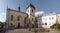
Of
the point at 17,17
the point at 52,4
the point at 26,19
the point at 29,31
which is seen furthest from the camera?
the point at 26,19

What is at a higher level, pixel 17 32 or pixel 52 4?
pixel 52 4

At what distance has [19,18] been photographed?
34.5 feet

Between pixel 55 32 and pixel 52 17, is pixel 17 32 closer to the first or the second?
pixel 55 32

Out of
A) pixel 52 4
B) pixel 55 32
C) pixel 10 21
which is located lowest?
pixel 55 32

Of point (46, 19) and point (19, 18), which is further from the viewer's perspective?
point (46, 19)

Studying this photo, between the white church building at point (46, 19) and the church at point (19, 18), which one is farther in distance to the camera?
the white church building at point (46, 19)

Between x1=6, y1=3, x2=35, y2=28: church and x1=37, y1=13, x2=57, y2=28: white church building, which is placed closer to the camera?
x1=6, y1=3, x2=35, y2=28: church

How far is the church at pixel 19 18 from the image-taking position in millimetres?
9643

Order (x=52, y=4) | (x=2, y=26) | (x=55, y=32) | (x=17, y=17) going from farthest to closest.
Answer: (x=17, y=17), (x=2, y=26), (x=55, y=32), (x=52, y=4)

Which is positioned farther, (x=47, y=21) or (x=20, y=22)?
(x=47, y=21)

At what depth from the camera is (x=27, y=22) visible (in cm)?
1084

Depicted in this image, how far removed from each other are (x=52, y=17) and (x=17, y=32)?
4.79m

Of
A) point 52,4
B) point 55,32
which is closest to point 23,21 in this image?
point 55,32

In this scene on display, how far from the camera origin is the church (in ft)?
31.6
